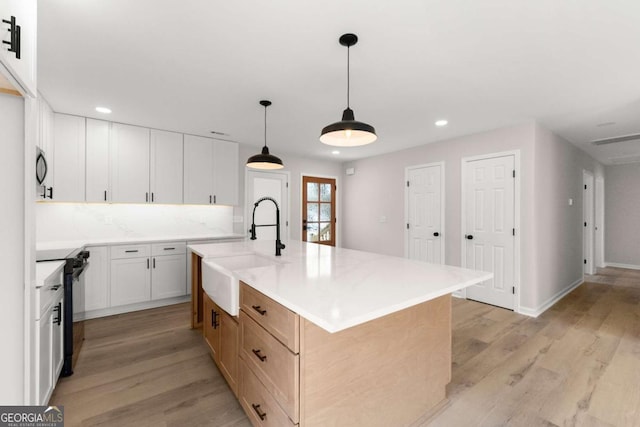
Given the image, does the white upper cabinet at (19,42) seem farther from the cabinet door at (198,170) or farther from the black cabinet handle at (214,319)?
the cabinet door at (198,170)

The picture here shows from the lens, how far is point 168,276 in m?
3.82

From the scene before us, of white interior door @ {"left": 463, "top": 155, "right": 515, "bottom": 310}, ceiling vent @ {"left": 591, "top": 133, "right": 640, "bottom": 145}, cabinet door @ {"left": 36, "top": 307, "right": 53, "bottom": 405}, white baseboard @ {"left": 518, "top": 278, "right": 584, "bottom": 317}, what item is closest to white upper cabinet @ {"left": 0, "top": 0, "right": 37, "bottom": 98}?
cabinet door @ {"left": 36, "top": 307, "right": 53, "bottom": 405}

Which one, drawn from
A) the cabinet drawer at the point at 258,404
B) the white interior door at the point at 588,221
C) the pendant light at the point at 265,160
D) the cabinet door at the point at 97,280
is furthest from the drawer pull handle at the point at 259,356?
the white interior door at the point at 588,221

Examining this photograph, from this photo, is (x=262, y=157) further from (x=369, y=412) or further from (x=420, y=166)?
(x=420, y=166)

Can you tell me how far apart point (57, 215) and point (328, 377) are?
4.20m

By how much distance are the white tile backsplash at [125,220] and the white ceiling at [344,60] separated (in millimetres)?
1309

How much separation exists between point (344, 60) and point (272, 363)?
2.08 metres

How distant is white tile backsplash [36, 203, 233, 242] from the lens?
355 cm

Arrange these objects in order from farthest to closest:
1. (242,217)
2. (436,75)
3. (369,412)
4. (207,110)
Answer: (242,217)
(207,110)
(436,75)
(369,412)

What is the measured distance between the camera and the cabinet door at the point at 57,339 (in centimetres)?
187

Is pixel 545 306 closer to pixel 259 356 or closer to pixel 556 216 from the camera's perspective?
pixel 556 216

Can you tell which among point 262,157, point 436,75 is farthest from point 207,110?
point 436,75

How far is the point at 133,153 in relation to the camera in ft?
12.4

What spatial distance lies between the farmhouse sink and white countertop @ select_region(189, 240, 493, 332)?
110 mm
